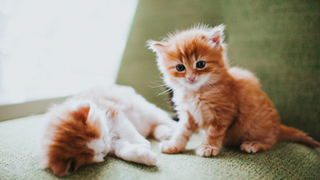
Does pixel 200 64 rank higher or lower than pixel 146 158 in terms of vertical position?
higher

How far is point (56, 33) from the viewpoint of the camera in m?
1.52

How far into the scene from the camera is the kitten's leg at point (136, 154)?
802mm

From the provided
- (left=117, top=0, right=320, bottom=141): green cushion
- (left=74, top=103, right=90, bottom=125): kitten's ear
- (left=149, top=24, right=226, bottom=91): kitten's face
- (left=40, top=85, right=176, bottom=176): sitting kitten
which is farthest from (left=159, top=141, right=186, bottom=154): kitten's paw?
(left=117, top=0, right=320, bottom=141): green cushion

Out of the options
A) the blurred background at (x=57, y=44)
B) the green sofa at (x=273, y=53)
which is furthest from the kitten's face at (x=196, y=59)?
the blurred background at (x=57, y=44)

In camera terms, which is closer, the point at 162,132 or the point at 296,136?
the point at 296,136

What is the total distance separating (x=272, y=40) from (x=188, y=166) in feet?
3.57

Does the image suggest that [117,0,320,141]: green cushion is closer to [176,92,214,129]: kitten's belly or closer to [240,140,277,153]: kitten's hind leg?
[240,140,277,153]: kitten's hind leg

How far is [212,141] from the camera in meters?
0.99

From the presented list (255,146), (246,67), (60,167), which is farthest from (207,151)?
(246,67)

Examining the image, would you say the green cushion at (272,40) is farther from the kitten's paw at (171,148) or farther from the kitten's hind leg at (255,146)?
the kitten's paw at (171,148)

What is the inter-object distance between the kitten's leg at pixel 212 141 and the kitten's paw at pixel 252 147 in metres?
0.15

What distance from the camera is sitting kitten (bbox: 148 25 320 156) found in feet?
3.32

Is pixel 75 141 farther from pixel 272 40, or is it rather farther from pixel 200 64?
pixel 272 40

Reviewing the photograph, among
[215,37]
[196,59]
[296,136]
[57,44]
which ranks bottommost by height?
[296,136]
